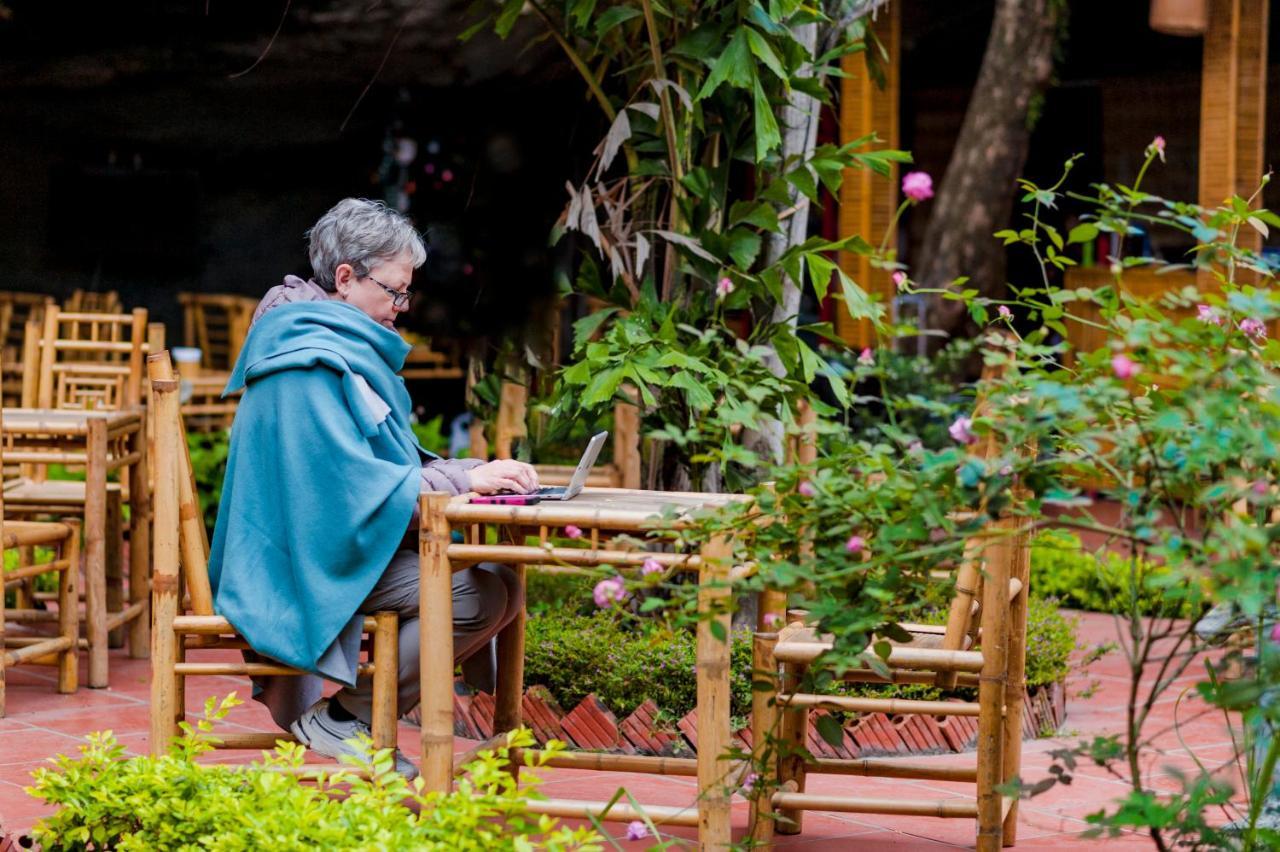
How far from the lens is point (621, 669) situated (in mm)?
4328

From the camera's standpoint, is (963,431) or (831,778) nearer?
(963,431)

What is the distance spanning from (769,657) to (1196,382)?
1.20m

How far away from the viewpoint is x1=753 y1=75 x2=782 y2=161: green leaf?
4324mm

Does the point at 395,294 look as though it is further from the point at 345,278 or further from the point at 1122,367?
the point at 1122,367

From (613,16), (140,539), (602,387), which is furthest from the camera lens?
(140,539)

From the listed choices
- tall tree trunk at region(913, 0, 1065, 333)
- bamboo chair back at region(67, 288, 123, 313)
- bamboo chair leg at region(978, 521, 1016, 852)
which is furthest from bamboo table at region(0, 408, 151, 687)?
bamboo chair back at region(67, 288, 123, 313)

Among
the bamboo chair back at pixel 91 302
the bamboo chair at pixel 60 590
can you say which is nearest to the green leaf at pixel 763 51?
the bamboo chair at pixel 60 590

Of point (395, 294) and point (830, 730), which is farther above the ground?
point (395, 294)

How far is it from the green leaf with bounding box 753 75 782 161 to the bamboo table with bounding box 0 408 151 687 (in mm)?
2129

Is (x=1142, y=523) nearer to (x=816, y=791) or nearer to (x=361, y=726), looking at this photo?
(x=361, y=726)

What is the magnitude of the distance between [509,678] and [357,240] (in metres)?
1.02

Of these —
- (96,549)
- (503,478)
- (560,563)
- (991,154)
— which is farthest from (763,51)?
(991,154)

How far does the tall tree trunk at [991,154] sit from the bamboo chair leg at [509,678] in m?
5.72

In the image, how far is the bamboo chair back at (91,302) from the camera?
432 inches
